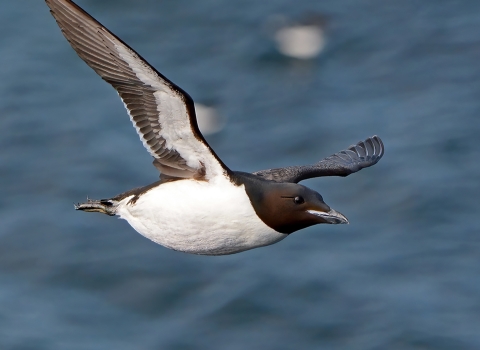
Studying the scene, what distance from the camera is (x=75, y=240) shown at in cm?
3234

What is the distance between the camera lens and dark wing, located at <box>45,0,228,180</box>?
39.4 feet

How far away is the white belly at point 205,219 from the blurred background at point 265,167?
16341mm

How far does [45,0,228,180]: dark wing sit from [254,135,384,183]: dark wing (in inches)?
67.4

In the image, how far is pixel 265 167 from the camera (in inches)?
1239

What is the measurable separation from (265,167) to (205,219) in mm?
18736

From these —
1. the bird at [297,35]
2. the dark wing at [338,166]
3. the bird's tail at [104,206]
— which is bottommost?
the bird's tail at [104,206]

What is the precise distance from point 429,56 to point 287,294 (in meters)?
11.2

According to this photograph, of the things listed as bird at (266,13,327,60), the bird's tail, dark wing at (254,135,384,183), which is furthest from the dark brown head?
bird at (266,13,327,60)

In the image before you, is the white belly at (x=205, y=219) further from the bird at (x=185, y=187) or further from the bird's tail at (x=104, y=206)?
the bird's tail at (x=104, y=206)

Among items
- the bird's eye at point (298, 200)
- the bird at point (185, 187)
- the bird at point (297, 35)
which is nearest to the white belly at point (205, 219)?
the bird at point (185, 187)

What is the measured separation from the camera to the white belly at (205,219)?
1274 centimetres

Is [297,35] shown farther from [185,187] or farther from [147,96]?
[147,96]

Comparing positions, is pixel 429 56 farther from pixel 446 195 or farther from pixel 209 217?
pixel 209 217

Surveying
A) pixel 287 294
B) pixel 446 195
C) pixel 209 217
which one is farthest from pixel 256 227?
pixel 446 195
